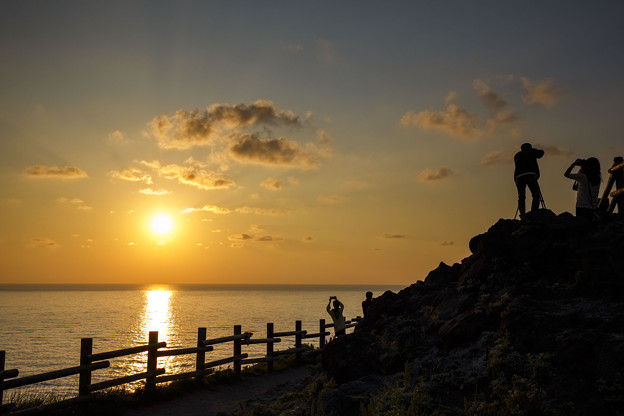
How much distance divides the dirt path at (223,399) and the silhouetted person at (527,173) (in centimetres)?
825

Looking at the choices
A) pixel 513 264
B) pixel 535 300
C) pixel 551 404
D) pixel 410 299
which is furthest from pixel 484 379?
pixel 410 299

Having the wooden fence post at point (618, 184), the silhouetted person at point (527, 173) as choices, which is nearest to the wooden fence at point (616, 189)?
the wooden fence post at point (618, 184)

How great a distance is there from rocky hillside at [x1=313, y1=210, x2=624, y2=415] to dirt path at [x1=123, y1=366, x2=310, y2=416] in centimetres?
297

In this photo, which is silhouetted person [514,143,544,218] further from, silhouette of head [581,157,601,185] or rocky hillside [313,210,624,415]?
silhouette of head [581,157,601,185]

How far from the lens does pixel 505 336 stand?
10375mm

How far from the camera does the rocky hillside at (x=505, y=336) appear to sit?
29.5ft

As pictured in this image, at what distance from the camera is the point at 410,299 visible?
14906mm

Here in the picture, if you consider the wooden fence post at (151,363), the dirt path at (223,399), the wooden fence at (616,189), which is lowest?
the dirt path at (223,399)

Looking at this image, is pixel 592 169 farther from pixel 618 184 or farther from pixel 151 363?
pixel 151 363

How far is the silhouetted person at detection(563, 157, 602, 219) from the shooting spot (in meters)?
14.8

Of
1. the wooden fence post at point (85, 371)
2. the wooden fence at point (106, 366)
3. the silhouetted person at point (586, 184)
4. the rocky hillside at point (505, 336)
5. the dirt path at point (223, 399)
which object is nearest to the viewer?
the rocky hillside at point (505, 336)

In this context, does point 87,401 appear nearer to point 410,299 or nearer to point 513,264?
point 410,299

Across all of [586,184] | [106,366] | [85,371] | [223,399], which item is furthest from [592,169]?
[85,371]

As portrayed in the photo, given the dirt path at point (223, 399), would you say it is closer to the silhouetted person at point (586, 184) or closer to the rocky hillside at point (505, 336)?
the rocky hillside at point (505, 336)
